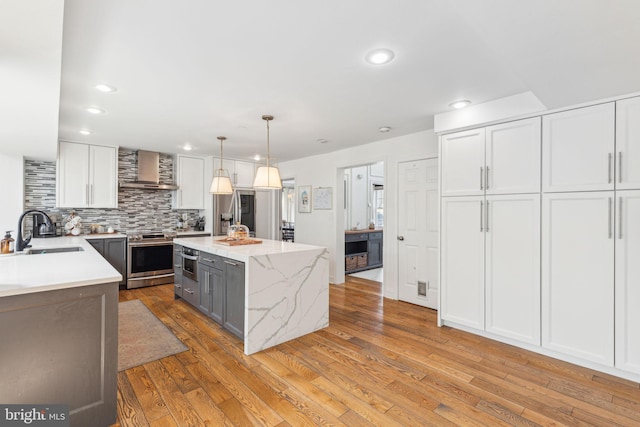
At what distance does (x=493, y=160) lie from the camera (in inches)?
117

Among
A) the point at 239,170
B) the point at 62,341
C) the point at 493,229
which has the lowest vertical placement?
the point at 62,341

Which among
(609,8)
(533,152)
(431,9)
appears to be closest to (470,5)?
(431,9)

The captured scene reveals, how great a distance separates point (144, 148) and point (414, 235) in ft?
14.7

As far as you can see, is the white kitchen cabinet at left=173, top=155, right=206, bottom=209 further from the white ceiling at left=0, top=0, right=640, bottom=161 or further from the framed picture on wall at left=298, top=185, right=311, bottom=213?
the white ceiling at left=0, top=0, right=640, bottom=161


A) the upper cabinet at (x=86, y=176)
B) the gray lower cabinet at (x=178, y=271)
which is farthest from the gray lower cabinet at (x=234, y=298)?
the upper cabinet at (x=86, y=176)

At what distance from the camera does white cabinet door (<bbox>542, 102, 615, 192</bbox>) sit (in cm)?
238

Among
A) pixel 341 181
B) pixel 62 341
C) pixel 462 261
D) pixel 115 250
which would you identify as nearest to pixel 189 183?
pixel 115 250

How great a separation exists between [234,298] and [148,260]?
2810 mm

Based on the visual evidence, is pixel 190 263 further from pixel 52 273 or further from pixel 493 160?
pixel 493 160

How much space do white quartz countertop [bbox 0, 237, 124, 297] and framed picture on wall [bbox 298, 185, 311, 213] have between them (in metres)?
3.63

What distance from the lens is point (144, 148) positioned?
16.8ft

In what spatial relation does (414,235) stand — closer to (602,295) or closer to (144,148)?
(602,295)

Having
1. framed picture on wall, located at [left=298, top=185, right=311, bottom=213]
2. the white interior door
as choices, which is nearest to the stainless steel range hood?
framed picture on wall, located at [left=298, top=185, right=311, bottom=213]

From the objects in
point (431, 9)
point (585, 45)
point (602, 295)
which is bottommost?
point (602, 295)
